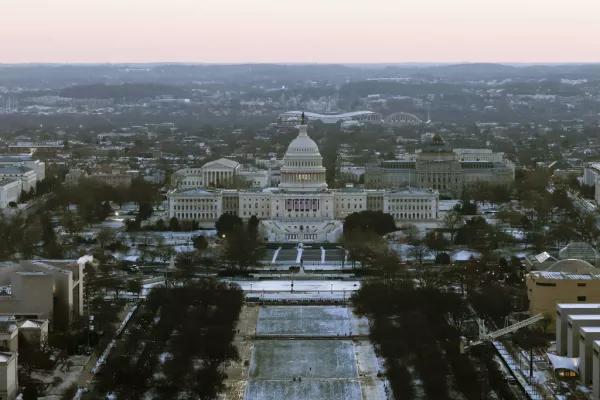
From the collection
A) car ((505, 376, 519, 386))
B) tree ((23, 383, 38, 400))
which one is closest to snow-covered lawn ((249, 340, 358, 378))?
Result: car ((505, 376, 519, 386))

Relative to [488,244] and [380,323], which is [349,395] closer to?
[380,323]

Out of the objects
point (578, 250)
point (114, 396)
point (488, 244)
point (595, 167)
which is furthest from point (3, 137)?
point (114, 396)

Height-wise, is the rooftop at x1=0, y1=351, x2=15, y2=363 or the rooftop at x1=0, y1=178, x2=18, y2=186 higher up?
the rooftop at x1=0, y1=351, x2=15, y2=363

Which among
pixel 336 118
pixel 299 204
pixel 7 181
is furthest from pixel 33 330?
pixel 336 118

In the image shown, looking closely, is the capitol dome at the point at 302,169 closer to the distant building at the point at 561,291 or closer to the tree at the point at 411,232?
the tree at the point at 411,232

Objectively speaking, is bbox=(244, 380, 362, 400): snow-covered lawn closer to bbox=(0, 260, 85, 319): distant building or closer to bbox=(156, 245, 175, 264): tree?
bbox=(0, 260, 85, 319): distant building
